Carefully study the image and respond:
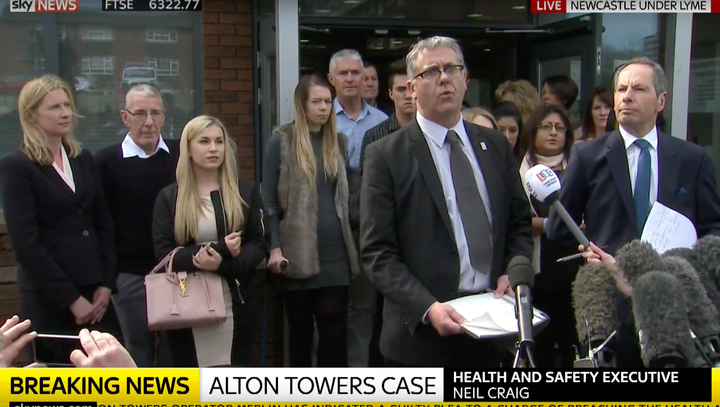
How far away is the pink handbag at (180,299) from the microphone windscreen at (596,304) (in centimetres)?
216

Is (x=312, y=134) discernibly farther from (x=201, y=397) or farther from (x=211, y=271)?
(x=201, y=397)

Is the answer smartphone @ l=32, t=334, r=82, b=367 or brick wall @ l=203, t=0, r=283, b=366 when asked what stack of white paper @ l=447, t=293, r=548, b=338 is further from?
brick wall @ l=203, t=0, r=283, b=366

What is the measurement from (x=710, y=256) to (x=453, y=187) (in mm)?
941

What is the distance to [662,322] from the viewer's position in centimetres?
246

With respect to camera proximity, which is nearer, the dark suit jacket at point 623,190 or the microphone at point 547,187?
the microphone at point 547,187

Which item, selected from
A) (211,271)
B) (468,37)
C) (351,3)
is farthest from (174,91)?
(468,37)

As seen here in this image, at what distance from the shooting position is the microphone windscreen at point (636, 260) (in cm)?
266

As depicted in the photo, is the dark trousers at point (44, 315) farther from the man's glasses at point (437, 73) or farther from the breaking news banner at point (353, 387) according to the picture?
the man's glasses at point (437, 73)

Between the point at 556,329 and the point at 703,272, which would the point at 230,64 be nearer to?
the point at 556,329

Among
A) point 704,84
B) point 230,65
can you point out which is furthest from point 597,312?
point 704,84

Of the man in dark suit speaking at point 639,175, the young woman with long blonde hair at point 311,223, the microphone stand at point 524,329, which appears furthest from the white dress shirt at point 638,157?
the young woman with long blonde hair at point 311,223

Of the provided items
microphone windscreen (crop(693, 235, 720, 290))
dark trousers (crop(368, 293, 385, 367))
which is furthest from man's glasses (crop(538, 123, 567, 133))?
microphone windscreen (crop(693, 235, 720, 290))

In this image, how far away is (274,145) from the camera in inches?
202

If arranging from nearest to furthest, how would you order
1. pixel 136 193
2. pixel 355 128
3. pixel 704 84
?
pixel 136 193 → pixel 355 128 → pixel 704 84
